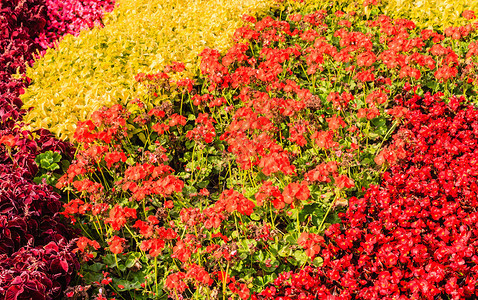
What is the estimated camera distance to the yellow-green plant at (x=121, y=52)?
4422 millimetres

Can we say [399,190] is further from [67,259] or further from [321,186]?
[67,259]

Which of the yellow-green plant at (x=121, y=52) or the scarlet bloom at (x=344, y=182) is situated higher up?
the yellow-green plant at (x=121, y=52)

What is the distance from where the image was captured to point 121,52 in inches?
205

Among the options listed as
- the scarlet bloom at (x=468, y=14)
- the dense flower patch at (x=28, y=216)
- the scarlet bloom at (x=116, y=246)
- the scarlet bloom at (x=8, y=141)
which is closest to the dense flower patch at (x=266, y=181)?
the scarlet bloom at (x=116, y=246)

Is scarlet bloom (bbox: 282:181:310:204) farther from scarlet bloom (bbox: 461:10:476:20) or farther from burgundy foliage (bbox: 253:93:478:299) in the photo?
scarlet bloom (bbox: 461:10:476:20)

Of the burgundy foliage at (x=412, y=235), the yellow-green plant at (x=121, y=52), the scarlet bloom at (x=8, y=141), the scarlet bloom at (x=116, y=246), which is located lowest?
the burgundy foliage at (x=412, y=235)

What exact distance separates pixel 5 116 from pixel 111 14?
277 centimetres

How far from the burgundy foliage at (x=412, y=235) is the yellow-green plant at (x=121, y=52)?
8.73 ft

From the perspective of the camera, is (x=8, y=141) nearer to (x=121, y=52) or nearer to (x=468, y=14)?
(x=121, y=52)

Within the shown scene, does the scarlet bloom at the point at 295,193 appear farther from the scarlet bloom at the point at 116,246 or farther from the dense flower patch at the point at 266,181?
the scarlet bloom at the point at 116,246

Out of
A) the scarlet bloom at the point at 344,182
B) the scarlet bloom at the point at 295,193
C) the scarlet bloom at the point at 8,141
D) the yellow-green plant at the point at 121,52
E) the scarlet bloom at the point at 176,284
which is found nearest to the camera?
the scarlet bloom at the point at 176,284

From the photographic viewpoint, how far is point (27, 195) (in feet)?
10.6

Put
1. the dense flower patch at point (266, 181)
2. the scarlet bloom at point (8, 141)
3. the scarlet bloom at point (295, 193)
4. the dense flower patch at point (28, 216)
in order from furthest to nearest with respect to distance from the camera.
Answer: the scarlet bloom at point (8, 141) < the dense flower patch at point (266, 181) < the scarlet bloom at point (295, 193) < the dense flower patch at point (28, 216)

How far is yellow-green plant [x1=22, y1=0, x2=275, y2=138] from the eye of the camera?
442cm
